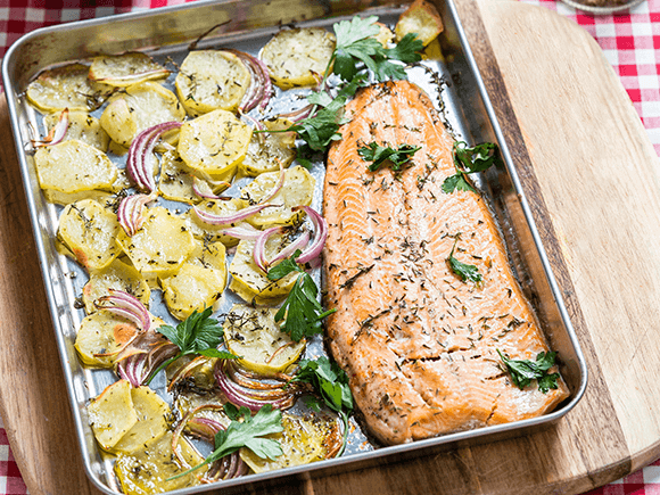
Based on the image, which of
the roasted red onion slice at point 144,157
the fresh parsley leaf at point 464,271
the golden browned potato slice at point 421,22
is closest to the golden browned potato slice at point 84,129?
the roasted red onion slice at point 144,157

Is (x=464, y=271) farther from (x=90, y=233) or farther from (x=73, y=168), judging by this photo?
(x=73, y=168)

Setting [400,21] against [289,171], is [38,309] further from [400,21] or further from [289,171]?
[400,21]

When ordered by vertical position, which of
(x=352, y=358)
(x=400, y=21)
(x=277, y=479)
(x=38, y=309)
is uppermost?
(x=400, y=21)

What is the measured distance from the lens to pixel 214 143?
283cm

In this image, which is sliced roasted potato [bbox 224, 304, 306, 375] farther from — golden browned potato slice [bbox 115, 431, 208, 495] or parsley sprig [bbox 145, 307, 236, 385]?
golden browned potato slice [bbox 115, 431, 208, 495]

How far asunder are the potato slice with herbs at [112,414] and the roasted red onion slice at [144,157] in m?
0.82

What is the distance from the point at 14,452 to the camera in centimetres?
244

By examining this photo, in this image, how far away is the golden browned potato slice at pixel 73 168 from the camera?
2740 millimetres

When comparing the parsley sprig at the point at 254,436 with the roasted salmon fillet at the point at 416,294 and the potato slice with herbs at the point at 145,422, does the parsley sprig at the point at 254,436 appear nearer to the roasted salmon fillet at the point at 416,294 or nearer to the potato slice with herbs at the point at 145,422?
the potato slice with herbs at the point at 145,422

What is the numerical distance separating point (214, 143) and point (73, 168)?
→ 1.84 ft

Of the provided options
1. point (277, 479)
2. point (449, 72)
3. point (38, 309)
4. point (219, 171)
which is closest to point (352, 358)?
point (277, 479)

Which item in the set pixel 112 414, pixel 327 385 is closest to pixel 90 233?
pixel 112 414

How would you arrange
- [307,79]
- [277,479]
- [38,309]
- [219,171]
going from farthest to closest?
[307,79] → [219,171] → [38,309] → [277,479]

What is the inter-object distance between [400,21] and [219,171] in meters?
1.08
